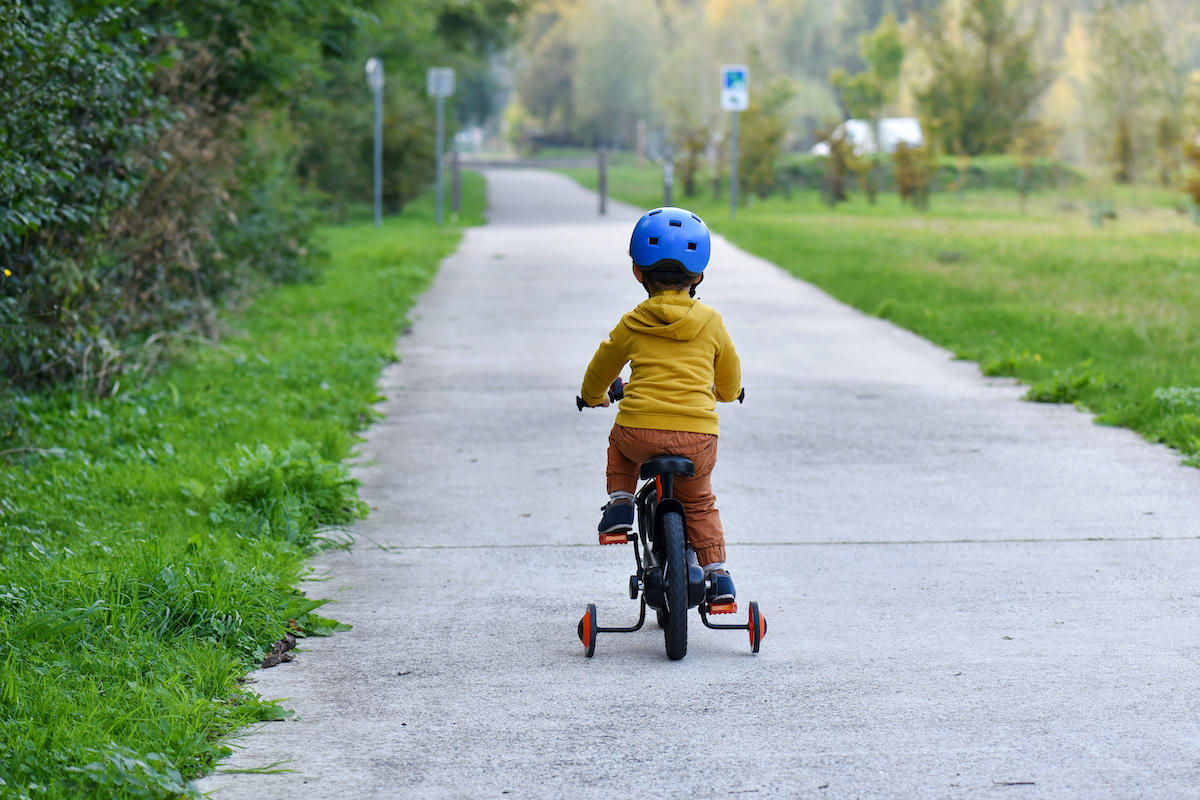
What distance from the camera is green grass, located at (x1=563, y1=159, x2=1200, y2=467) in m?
9.48

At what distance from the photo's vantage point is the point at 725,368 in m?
4.75

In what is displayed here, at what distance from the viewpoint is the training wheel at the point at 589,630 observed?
463cm

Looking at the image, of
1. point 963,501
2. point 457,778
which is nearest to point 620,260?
point 963,501

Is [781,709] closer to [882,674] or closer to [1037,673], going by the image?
[882,674]

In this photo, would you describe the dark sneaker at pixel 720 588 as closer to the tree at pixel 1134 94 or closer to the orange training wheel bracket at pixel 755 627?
the orange training wheel bracket at pixel 755 627

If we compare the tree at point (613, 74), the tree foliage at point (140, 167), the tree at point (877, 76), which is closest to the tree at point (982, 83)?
the tree at point (877, 76)

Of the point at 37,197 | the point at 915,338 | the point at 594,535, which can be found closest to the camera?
the point at 594,535

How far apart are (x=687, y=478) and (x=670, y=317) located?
52 cm

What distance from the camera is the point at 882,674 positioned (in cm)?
445

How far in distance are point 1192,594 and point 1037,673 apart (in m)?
1.22

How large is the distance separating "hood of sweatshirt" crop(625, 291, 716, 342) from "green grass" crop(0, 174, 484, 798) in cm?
151

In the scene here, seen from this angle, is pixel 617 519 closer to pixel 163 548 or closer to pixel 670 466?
pixel 670 466

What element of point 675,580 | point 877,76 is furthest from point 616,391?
point 877,76

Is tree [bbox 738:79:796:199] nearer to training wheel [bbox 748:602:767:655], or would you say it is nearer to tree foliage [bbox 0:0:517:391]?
tree foliage [bbox 0:0:517:391]
